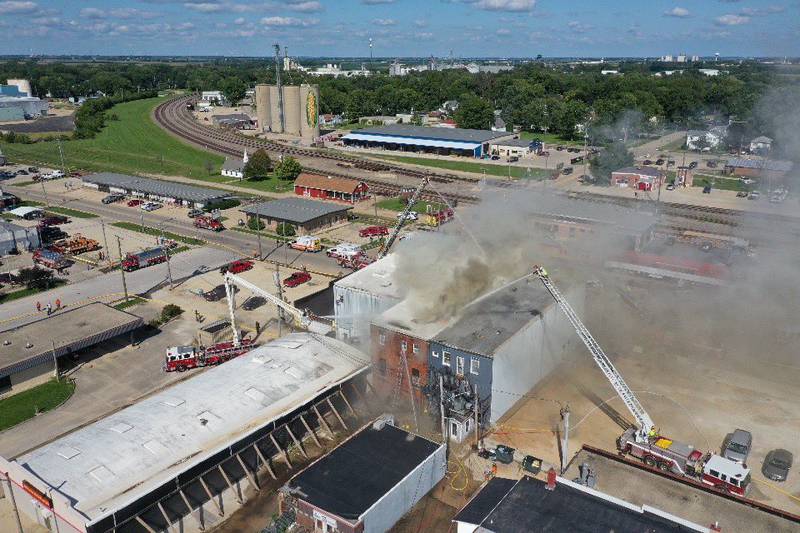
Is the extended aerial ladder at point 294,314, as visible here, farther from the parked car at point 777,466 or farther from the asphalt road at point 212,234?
the parked car at point 777,466

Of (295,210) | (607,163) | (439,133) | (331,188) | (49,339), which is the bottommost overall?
(49,339)

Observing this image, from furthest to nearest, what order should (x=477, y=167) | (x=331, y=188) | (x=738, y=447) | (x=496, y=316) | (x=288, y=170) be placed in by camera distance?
1. (x=477, y=167)
2. (x=288, y=170)
3. (x=331, y=188)
4. (x=496, y=316)
5. (x=738, y=447)

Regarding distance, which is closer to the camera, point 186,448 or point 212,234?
point 186,448

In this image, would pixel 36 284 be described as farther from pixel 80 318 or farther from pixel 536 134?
pixel 536 134

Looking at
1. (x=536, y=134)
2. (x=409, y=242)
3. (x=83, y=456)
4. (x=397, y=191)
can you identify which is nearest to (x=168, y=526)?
(x=83, y=456)

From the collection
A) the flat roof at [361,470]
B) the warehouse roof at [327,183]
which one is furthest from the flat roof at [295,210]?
A: the flat roof at [361,470]

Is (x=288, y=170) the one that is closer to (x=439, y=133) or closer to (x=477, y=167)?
(x=477, y=167)

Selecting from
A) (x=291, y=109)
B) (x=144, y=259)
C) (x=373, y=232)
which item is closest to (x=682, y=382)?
(x=373, y=232)

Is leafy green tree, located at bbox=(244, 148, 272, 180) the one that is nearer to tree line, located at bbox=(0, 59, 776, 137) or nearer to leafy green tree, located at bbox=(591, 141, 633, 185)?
leafy green tree, located at bbox=(591, 141, 633, 185)
